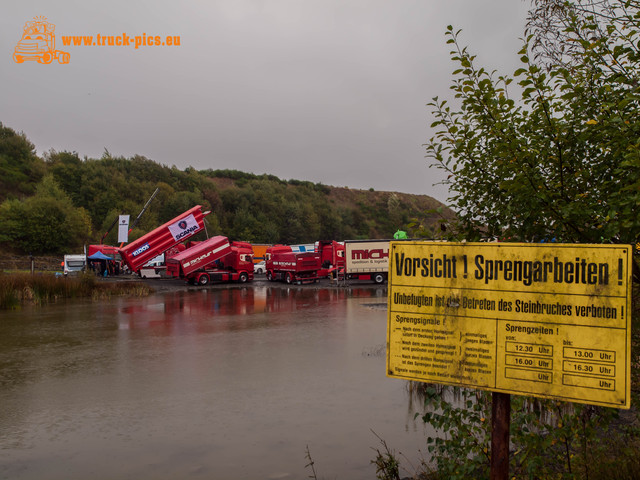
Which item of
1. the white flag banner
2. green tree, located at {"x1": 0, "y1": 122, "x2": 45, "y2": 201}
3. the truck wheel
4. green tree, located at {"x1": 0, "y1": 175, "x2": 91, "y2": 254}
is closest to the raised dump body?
the white flag banner

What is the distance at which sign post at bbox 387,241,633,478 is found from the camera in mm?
2748

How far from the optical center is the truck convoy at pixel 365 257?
33.9 meters

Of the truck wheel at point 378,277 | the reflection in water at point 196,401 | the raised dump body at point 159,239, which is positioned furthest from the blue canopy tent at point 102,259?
the reflection in water at point 196,401

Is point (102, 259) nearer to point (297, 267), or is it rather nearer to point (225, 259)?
point (225, 259)

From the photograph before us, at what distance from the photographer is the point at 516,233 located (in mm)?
3752

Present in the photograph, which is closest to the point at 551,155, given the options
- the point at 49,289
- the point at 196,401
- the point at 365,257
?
the point at 196,401

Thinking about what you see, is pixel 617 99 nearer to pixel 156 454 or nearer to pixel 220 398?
pixel 156 454

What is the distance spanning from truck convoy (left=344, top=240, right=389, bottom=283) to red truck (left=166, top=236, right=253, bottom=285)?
7430 millimetres

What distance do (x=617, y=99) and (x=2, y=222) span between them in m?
55.4

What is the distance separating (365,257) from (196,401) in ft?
86.5

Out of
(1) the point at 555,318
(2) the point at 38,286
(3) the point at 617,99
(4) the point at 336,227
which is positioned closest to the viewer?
(1) the point at 555,318

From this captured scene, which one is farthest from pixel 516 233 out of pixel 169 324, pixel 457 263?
pixel 169 324

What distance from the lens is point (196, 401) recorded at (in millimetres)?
8227

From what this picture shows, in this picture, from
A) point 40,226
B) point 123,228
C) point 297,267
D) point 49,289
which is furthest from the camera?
point 40,226
